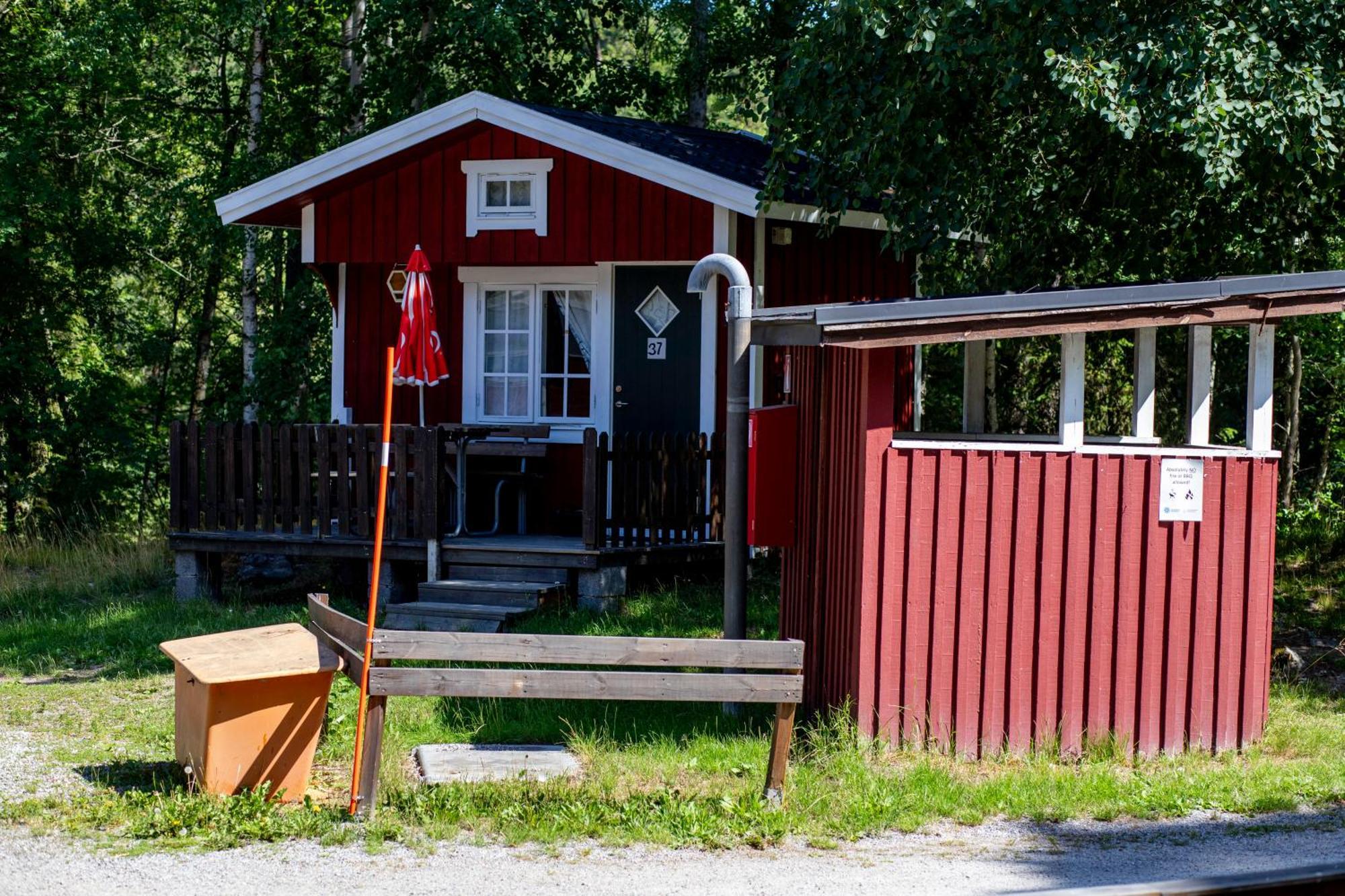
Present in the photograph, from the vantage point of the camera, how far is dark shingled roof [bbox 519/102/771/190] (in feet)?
43.1

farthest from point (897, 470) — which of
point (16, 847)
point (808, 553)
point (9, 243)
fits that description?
point (9, 243)

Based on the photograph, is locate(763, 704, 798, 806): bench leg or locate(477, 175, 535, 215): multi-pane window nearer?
locate(763, 704, 798, 806): bench leg

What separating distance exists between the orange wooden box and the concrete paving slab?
705 millimetres

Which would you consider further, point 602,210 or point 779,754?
point 602,210

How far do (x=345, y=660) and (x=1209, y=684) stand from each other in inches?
183

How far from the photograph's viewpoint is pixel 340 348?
14.8m

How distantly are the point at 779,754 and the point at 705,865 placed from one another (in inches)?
35.9

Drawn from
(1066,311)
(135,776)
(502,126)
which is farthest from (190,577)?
(1066,311)

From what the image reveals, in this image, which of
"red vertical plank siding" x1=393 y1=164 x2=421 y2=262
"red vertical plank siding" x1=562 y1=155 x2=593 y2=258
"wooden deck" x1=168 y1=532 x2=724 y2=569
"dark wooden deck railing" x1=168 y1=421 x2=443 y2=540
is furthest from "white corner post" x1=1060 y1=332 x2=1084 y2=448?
"red vertical plank siding" x1=393 y1=164 x2=421 y2=262

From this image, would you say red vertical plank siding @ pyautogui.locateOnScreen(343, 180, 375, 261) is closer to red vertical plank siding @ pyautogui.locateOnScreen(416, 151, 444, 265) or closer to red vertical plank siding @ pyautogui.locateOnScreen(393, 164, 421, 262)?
red vertical plank siding @ pyautogui.locateOnScreen(393, 164, 421, 262)

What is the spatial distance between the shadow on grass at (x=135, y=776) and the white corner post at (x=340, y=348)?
276 inches

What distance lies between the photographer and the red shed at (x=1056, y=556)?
787 cm

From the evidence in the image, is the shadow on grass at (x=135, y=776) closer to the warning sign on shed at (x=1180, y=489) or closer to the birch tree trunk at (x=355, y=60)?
the warning sign on shed at (x=1180, y=489)

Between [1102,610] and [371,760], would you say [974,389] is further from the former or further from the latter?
[371,760]
